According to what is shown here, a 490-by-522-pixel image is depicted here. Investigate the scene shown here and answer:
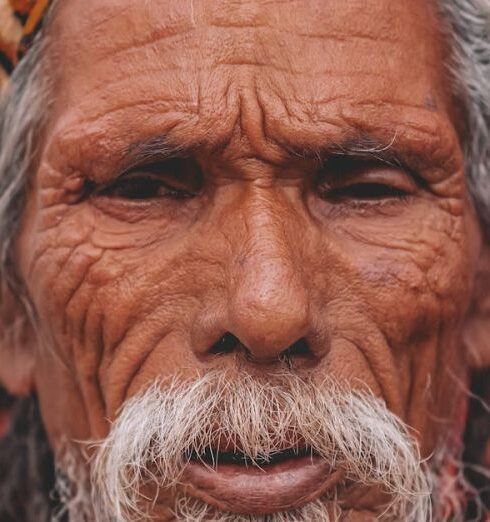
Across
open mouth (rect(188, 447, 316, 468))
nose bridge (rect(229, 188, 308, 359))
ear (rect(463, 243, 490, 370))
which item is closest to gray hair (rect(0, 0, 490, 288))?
ear (rect(463, 243, 490, 370))

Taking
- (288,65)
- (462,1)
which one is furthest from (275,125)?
(462,1)

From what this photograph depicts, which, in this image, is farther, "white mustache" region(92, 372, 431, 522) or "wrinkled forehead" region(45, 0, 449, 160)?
"wrinkled forehead" region(45, 0, 449, 160)

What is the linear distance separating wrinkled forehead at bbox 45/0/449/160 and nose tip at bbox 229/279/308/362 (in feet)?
1.26

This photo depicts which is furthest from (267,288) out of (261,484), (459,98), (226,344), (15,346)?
(15,346)

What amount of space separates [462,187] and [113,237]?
869 millimetres

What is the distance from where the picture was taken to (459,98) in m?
2.65

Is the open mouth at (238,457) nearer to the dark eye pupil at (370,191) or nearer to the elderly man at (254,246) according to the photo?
the elderly man at (254,246)

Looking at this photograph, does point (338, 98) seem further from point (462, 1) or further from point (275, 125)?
point (462, 1)

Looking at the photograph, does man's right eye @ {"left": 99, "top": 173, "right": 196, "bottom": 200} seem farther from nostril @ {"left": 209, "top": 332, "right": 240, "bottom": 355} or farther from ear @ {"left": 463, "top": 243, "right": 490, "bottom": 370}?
ear @ {"left": 463, "top": 243, "right": 490, "bottom": 370}

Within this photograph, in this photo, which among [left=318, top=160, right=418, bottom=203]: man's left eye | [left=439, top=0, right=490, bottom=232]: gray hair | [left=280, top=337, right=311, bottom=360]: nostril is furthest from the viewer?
[left=439, top=0, right=490, bottom=232]: gray hair

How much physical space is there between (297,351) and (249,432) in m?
0.20

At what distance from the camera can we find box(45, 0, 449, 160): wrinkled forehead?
236 cm

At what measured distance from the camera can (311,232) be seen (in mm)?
2375

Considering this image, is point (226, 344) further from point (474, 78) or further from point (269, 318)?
point (474, 78)
